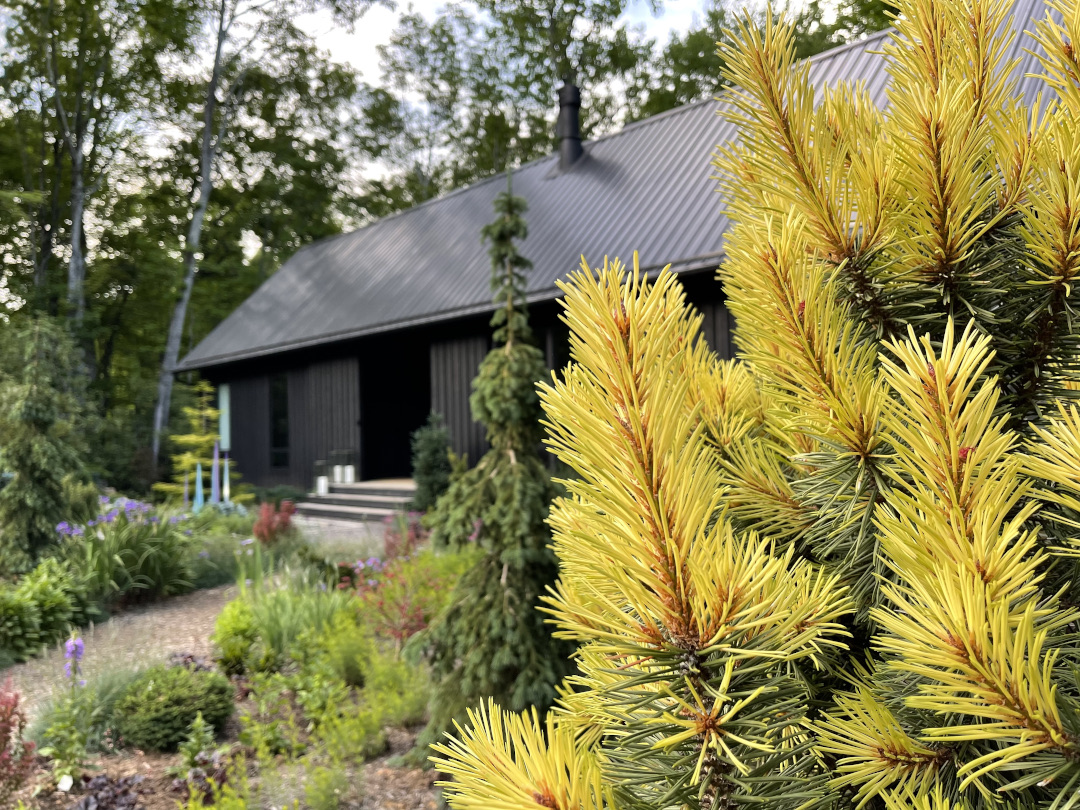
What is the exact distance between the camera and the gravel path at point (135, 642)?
5070mm

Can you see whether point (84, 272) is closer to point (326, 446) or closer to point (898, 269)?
point (326, 446)

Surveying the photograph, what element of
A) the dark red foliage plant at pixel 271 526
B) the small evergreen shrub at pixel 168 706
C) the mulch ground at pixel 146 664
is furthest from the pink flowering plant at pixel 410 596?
the dark red foliage plant at pixel 271 526

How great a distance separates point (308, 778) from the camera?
3.58m

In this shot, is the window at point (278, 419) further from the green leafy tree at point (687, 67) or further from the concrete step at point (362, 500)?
the green leafy tree at point (687, 67)

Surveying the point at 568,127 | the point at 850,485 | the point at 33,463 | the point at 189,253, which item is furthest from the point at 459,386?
the point at 850,485

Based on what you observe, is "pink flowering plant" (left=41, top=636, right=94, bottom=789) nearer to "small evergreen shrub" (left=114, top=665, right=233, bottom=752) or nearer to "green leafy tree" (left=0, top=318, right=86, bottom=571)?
"small evergreen shrub" (left=114, top=665, right=233, bottom=752)

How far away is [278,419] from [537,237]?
887 cm

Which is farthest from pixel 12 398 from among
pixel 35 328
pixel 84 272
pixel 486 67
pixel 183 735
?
pixel 486 67

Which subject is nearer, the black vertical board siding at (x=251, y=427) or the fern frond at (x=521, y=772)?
the fern frond at (x=521, y=772)

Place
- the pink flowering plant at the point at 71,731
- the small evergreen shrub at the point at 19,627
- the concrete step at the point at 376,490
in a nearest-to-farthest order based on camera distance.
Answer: the pink flowering plant at the point at 71,731, the small evergreen shrub at the point at 19,627, the concrete step at the point at 376,490

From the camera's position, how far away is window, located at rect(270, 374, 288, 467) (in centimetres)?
1683

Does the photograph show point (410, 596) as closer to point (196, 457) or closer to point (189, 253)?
point (196, 457)

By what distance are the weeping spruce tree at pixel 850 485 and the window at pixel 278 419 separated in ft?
55.8

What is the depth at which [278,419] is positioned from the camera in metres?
17.0
